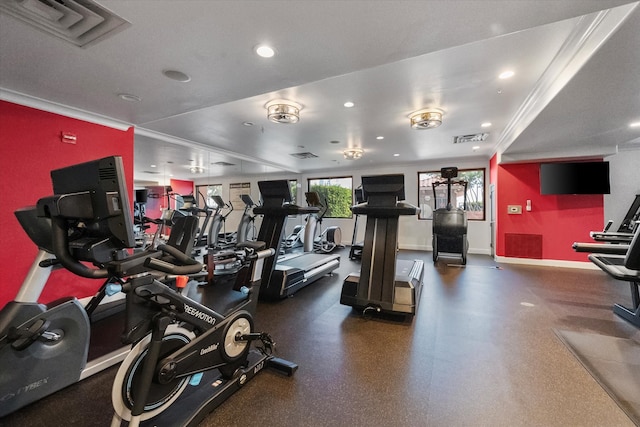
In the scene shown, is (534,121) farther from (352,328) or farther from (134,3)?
(134,3)

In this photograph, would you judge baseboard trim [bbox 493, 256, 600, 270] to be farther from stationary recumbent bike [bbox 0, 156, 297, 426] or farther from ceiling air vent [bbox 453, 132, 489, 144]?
stationary recumbent bike [bbox 0, 156, 297, 426]

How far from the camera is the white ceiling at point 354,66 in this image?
1.59 m

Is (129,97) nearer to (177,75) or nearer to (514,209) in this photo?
(177,75)

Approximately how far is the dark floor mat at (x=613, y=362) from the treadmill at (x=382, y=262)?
138cm

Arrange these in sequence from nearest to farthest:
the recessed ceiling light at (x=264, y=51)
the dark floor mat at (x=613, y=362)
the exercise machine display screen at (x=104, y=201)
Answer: the exercise machine display screen at (x=104, y=201) → the dark floor mat at (x=613, y=362) → the recessed ceiling light at (x=264, y=51)

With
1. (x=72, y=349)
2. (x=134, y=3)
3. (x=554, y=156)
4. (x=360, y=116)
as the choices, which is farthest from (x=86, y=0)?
(x=554, y=156)

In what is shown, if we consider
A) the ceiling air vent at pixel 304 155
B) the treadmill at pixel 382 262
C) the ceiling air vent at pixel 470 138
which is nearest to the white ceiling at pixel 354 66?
the ceiling air vent at pixel 470 138

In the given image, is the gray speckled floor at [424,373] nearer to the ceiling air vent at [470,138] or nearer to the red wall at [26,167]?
the red wall at [26,167]

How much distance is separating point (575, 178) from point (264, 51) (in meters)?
6.36

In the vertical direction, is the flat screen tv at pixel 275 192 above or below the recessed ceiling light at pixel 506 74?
below

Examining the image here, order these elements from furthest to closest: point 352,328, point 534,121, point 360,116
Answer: point 360,116 < point 534,121 < point 352,328

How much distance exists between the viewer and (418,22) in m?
1.63

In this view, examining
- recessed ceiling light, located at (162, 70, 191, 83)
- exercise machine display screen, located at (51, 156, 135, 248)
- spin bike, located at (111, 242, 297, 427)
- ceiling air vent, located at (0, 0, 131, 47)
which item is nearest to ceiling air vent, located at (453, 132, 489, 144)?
recessed ceiling light, located at (162, 70, 191, 83)

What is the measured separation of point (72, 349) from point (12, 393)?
0.31m
